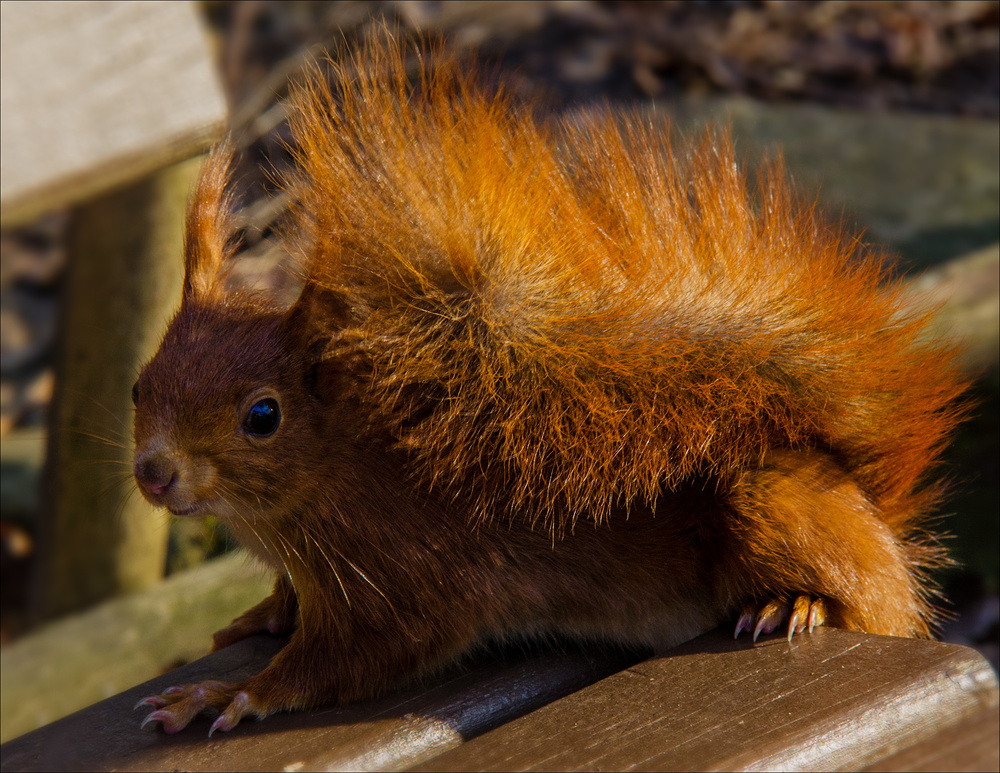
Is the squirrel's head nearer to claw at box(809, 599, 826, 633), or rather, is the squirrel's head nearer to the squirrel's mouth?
the squirrel's mouth

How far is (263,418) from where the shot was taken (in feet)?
5.11

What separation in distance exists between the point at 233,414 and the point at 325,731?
459mm

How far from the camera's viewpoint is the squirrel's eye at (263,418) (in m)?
1.55

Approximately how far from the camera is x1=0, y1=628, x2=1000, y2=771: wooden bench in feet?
4.19

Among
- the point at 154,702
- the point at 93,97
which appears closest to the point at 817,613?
the point at 154,702

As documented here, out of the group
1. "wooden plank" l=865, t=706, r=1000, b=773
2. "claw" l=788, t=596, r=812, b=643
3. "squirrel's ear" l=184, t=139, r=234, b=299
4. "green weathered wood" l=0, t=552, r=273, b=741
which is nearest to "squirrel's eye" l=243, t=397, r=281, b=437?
"squirrel's ear" l=184, t=139, r=234, b=299

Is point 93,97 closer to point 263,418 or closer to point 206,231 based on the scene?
point 206,231

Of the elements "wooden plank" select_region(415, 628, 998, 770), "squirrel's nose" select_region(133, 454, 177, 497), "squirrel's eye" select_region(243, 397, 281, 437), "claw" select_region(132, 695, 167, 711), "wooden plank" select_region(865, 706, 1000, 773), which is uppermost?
"squirrel's eye" select_region(243, 397, 281, 437)

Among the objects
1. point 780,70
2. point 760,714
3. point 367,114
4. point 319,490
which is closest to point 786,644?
point 760,714

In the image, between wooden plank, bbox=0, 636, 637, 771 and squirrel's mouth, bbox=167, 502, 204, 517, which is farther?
squirrel's mouth, bbox=167, 502, 204, 517

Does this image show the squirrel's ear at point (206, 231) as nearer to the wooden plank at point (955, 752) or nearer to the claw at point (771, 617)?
the claw at point (771, 617)

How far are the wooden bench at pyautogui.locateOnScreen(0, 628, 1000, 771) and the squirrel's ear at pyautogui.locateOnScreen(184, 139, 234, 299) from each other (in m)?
0.63

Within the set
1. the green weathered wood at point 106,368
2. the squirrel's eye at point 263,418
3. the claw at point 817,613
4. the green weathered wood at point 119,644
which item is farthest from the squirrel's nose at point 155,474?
the green weathered wood at point 119,644

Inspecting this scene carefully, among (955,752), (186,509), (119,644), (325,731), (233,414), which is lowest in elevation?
(119,644)
